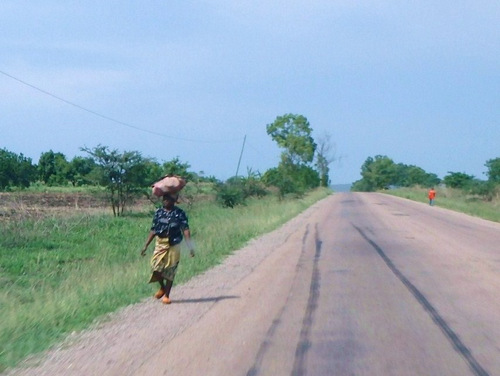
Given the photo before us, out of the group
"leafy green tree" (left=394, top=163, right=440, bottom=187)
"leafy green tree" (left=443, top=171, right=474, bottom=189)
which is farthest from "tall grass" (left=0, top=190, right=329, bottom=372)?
"leafy green tree" (left=394, top=163, right=440, bottom=187)

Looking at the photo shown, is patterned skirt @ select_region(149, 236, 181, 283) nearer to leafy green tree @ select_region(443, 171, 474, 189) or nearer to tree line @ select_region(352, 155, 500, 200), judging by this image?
leafy green tree @ select_region(443, 171, 474, 189)

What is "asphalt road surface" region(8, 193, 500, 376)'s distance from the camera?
7.87 m

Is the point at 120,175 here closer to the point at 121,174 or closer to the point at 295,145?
the point at 121,174

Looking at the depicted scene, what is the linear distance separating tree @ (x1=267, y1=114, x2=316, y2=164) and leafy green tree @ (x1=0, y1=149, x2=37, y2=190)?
179 ft

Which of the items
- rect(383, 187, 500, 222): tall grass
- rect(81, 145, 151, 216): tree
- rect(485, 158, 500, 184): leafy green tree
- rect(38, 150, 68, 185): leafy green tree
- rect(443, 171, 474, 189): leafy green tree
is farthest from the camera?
rect(443, 171, 474, 189): leafy green tree

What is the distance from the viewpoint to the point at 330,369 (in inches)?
301

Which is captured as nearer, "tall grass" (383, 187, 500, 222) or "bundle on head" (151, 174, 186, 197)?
"bundle on head" (151, 174, 186, 197)

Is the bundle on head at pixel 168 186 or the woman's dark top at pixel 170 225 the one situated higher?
the bundle on head at pixel 168 186

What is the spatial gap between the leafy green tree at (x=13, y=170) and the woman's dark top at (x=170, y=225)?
→ 42.9 m

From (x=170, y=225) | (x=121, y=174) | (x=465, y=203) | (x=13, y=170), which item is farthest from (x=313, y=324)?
(x=465, y=203)

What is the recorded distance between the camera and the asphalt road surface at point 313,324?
787cm

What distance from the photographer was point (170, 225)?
12.1 meters

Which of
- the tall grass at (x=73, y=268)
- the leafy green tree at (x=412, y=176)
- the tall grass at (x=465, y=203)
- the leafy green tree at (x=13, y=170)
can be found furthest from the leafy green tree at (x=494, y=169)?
the leafy green tree at (x=412, y=176)

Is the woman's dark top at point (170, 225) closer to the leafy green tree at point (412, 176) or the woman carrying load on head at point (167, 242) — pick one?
the woman carrying load on head at point (167, 242)
